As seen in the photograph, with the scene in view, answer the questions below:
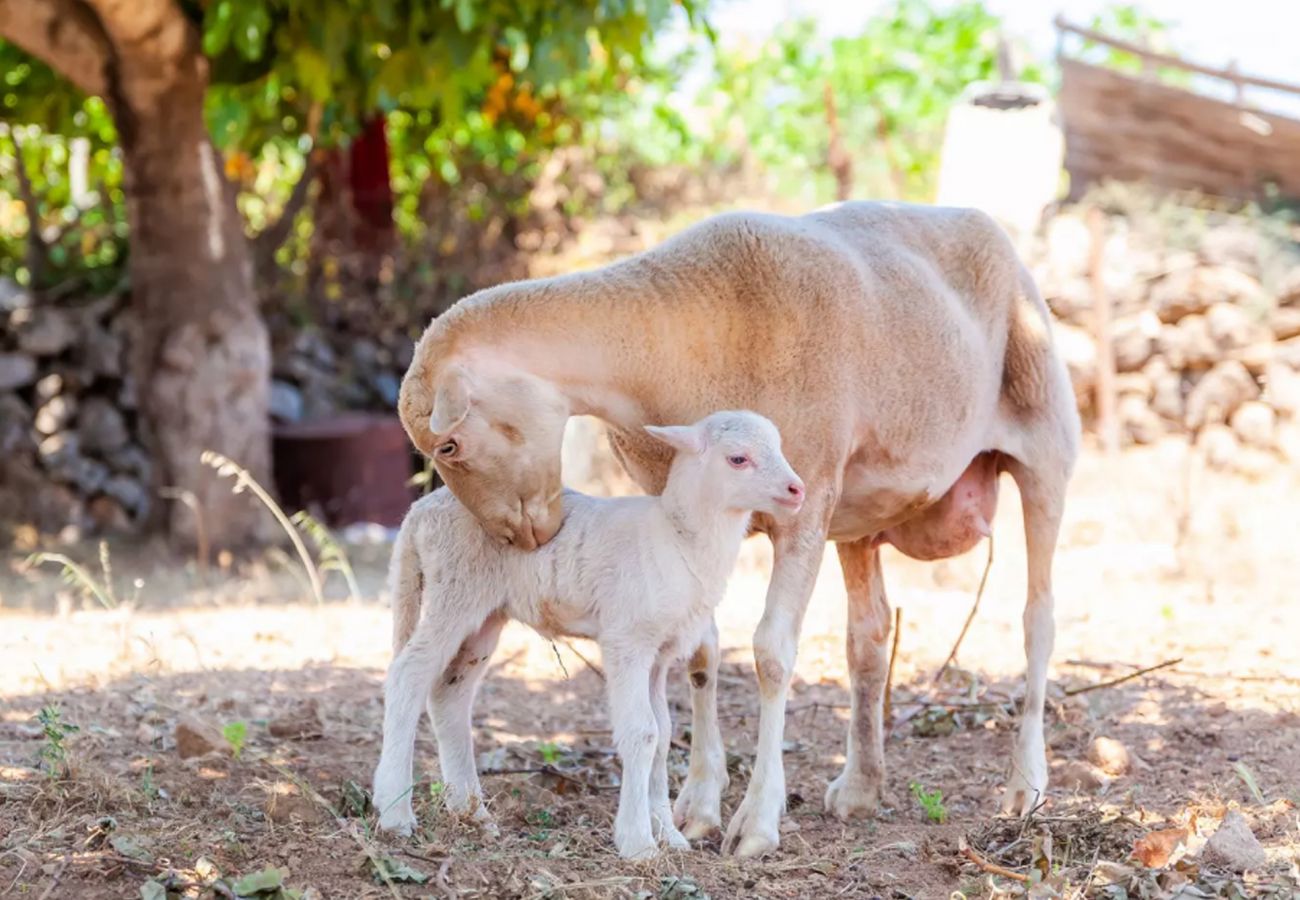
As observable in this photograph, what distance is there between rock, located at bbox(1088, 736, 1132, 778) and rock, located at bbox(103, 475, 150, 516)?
770 cm

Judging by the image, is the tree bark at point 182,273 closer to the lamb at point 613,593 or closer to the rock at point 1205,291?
the lamb at point 613,593

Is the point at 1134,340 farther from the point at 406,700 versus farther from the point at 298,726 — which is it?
the point at 406,700

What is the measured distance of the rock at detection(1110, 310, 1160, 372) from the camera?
11742 mm

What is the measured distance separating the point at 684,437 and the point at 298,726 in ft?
6.10

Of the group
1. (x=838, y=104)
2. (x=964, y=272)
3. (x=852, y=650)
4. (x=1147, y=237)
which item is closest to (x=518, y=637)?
(x=852, y=650)

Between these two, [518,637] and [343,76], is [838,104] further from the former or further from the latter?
[518,637]

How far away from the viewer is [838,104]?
17375 millimetres

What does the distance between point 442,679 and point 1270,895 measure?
201cm

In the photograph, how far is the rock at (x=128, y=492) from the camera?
10562mm

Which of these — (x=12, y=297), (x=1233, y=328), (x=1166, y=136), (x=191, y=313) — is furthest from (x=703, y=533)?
(x=1166, y=136)

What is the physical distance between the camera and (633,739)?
3.53 m

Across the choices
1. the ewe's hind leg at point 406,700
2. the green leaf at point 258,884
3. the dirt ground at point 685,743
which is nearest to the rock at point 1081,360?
the dirt ground at point 685,743

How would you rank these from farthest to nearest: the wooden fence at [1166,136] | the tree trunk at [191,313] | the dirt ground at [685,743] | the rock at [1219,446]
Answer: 1. the wooden fence at [1166,136]
2. the rock at [1219,446]
3. the tree trunk at [191,313]
4. the dirt ground at [685,743]

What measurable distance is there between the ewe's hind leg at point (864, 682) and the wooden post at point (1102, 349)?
267 inches
